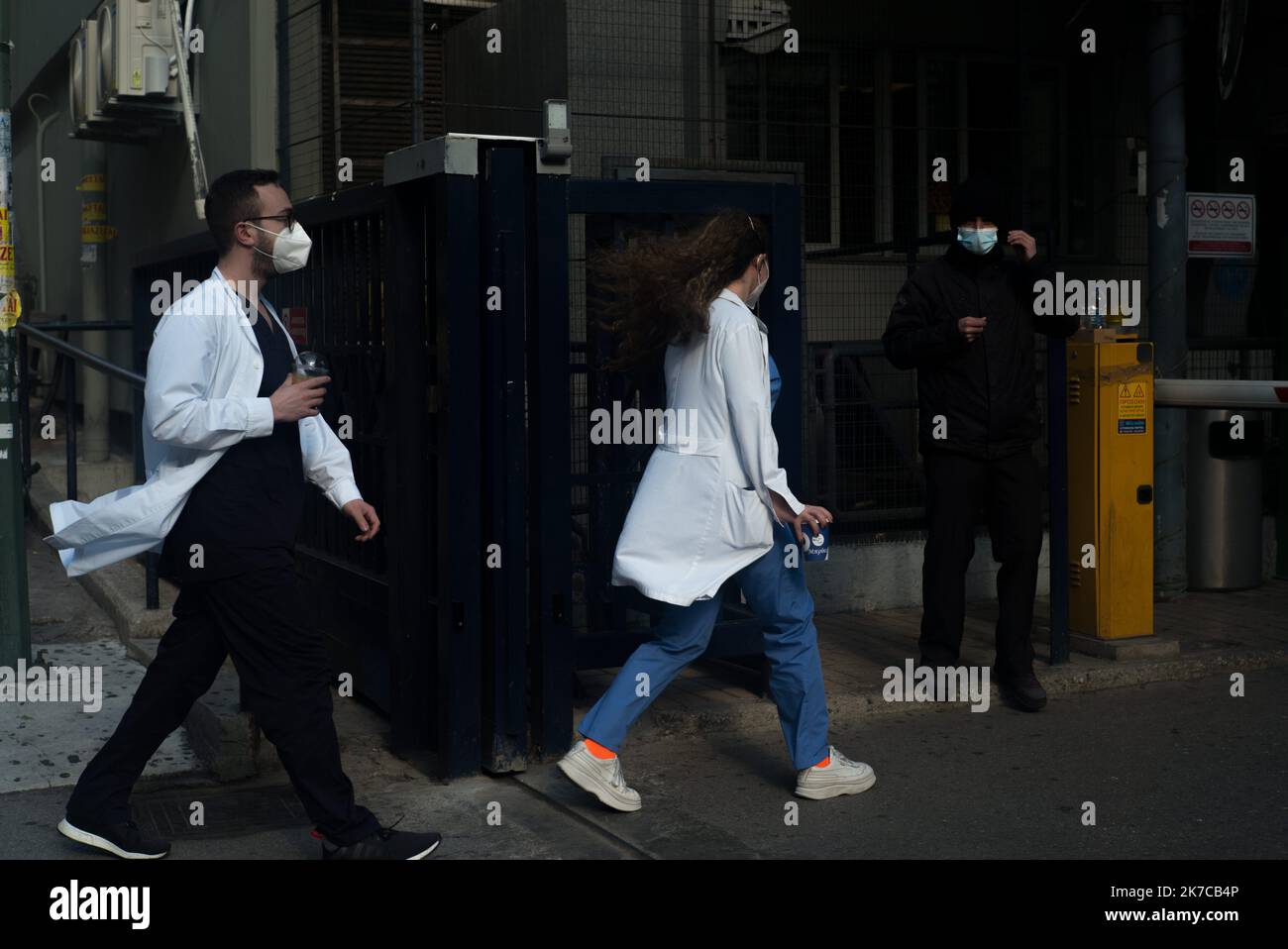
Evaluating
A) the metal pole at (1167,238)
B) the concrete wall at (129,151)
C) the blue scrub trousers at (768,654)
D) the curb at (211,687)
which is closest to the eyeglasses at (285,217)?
the curb at (211,687)

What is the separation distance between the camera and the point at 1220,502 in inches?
340

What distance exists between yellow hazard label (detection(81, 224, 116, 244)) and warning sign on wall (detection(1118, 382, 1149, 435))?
30.8 ft

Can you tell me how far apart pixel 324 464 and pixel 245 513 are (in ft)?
1.14

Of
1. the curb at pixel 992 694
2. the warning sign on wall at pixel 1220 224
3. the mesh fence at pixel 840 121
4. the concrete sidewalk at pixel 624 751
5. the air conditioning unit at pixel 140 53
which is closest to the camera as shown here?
the concrete sidewalk at pixel 624 751

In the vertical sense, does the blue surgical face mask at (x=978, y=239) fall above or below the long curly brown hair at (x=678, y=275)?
above

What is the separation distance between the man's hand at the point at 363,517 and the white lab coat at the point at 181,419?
0.37m

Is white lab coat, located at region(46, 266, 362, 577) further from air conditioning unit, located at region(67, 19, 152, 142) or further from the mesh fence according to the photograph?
air conditioning unit, located at region(67, 19, 152, 142)

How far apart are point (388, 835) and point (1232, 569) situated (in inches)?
226

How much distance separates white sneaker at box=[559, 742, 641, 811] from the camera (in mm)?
4887

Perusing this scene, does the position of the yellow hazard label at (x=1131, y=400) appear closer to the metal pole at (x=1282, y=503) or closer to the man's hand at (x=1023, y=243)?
the man's hand at (x=1023, y=243)

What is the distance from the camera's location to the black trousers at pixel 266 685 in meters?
4.24

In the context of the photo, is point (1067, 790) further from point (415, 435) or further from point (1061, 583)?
point (415, 435)

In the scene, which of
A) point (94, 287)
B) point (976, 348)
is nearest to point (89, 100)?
point (94, 287)

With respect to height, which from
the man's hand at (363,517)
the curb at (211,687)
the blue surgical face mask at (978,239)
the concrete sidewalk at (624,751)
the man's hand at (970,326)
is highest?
the blue surgical face mask at (978,239)
